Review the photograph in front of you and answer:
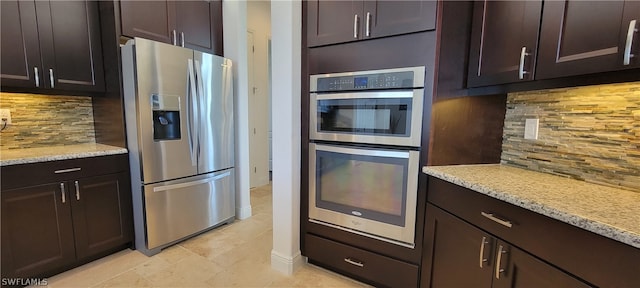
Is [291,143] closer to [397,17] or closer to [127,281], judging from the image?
[397,17]

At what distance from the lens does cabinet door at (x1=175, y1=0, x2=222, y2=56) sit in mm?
2418

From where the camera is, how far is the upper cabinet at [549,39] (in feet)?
3.03

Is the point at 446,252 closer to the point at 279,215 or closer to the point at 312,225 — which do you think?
the point at 312,225

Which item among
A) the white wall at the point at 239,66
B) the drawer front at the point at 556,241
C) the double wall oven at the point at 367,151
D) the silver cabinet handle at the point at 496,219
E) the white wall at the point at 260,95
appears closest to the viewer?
the drawer front at the point at 556,241

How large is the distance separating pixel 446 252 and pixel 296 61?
56.2 inches

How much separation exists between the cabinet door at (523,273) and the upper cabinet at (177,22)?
2753 mm

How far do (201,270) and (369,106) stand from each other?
170 cm

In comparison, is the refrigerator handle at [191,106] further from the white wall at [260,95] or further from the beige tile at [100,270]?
the white wall at [260,95]

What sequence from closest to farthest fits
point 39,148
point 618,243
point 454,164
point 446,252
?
point 618,243
point 446,252
point 454,164
point 39,148

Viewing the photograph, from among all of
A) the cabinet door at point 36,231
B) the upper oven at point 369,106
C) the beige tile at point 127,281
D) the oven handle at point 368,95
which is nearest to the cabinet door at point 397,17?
the upper oven at point 369,106

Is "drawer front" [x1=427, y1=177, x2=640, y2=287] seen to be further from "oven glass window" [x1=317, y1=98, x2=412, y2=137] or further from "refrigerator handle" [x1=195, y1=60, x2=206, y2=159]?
"refrigerator handle" [x1=195, y1=60, x2=206, y2=159]

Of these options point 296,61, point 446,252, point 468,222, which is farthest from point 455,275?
point 296,61

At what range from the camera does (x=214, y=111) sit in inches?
97.3

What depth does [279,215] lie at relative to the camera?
76.2 inches
